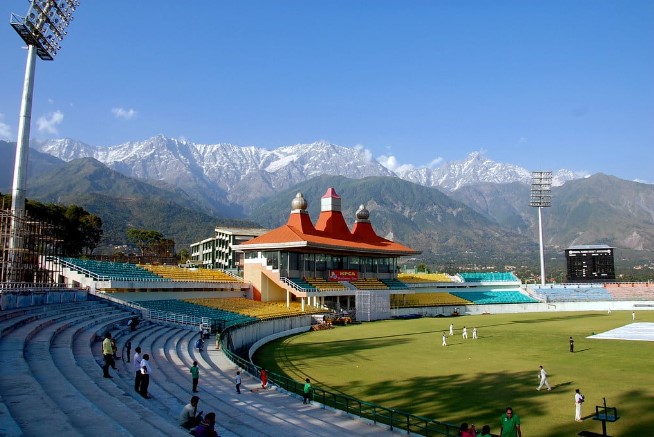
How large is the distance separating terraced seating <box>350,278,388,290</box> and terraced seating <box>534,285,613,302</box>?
29.2m

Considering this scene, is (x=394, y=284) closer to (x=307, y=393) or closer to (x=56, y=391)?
(x=307, y=393)

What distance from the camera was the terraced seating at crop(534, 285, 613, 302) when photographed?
7788 cm

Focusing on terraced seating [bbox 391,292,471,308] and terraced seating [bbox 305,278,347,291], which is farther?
terraced seating [bbox 391,292,471,308]

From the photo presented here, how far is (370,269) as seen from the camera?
226 ft

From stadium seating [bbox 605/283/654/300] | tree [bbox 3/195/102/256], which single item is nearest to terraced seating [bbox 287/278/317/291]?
tree [bbox 3/195/102/256]

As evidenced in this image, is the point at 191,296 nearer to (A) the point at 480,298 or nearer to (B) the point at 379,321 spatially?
(B) the point at 379,321

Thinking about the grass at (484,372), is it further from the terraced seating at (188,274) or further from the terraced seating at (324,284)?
the terraced seating at (188,274)

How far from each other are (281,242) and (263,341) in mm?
18257

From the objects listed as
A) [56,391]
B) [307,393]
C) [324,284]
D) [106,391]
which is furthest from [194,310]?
[56,391]

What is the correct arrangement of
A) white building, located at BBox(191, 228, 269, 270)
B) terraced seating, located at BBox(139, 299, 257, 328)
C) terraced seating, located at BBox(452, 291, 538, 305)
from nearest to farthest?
A: terraced seating, located at BBox(139, 299, 257, 328) < terraced seating, located at BBox(452, 291, 538, 305) < white building, located at BBox(191, 228, 269, 270)

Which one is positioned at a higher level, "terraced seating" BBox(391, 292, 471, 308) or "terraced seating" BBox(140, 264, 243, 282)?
"terraced seating" BBox(140, 264, 243, 282)

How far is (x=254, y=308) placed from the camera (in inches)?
1869

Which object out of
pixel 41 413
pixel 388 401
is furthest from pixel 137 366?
pixel 388 401

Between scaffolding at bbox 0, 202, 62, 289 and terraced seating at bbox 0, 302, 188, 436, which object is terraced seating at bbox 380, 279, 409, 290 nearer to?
scaffolding at bbox 0, 202, 62, 289
